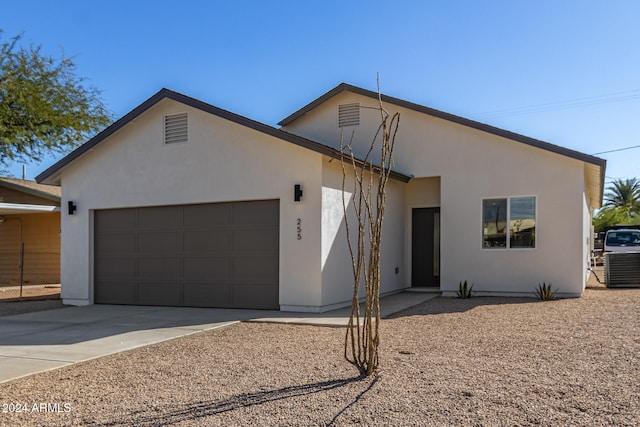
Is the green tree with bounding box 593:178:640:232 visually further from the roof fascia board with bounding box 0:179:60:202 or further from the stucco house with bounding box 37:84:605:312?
the roof fascia board with bounding box 0:179:60:202

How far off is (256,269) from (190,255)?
1751 mm

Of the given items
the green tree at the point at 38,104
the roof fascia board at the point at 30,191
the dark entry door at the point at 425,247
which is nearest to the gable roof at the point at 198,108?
the dark entry door at the point at 425,247

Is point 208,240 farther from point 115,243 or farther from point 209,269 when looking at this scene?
point 115,243

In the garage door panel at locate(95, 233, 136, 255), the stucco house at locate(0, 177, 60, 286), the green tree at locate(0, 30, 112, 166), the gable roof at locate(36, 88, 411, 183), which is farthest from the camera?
the green tree at locate(0, 30, 112, 166)

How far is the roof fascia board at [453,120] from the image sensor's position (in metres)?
12.9

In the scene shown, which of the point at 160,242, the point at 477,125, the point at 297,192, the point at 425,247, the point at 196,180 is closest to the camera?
the point at 297,192

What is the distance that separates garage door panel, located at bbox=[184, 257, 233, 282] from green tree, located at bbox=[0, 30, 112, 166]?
14.4 meters

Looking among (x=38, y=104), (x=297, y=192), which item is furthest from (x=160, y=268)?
(x=38, y=104)

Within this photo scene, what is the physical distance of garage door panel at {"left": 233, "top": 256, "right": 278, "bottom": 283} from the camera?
459 inches

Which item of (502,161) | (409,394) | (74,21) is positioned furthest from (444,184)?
(74,21)

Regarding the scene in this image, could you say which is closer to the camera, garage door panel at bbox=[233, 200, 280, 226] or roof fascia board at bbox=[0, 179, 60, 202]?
garage door panel at bbox=[233, 200, 280, 226]

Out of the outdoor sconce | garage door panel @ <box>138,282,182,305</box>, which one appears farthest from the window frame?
garage door panel @ <box>138,282,182,305</box>

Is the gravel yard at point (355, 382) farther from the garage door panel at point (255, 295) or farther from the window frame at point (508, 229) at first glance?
the window frame at point (508, 229)

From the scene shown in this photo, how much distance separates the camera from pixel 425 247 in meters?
15.5
